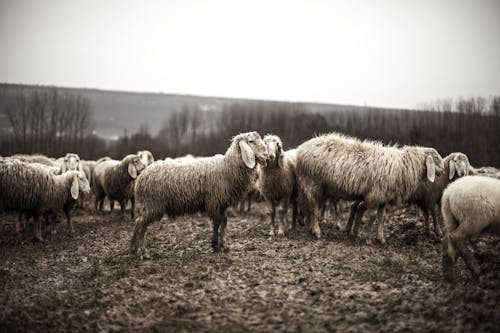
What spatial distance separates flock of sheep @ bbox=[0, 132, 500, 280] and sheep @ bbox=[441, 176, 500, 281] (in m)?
0.02

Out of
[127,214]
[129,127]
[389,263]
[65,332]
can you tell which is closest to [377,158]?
[389,263]

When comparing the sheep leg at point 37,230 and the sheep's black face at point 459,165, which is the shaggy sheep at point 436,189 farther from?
the sheep leg at point 37,230

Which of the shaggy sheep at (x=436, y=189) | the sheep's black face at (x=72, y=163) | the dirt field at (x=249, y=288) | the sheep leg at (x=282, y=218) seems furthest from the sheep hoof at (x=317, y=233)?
the sheep's black face at (x=72, y=163)

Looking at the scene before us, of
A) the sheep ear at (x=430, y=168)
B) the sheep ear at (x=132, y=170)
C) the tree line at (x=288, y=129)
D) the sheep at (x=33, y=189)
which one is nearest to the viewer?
the sheep ear at (x=430, y=168)

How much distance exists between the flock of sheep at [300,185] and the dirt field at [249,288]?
0.82 meters

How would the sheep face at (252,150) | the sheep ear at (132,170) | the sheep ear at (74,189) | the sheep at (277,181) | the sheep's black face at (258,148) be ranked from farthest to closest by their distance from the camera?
the sheep ear at (132,170) → the sheep ear at (74,189) → the sheep at (277,181) → the sheep's black face at (258,148) → the sheep face at (252,150)

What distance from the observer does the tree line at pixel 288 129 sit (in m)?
25.8

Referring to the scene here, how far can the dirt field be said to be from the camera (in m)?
5.82

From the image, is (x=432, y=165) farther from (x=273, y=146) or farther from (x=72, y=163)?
(x=72, y=163)

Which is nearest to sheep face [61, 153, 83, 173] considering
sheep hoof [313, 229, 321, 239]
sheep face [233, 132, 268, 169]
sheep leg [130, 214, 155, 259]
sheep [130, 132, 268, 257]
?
sheep [130, 132, 268, 257]

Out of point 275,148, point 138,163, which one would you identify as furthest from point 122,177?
point 275,148

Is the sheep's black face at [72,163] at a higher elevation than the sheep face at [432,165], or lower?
lower

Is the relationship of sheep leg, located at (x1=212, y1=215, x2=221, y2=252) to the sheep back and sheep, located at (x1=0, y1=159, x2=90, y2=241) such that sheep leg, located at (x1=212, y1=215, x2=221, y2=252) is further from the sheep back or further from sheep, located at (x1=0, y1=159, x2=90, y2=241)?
sheep, located at (x1=0, y1=159, x2=90, y2=241)

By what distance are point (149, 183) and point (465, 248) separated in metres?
6.84
